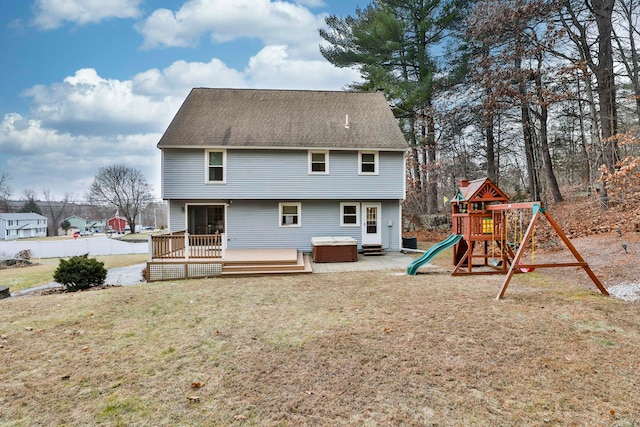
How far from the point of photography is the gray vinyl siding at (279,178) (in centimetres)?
1411

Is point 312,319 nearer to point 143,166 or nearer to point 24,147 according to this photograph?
point 24,147

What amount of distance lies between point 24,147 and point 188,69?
16.8m

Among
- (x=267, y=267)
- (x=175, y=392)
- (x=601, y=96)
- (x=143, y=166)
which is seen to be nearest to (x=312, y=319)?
(x=175, y=392)

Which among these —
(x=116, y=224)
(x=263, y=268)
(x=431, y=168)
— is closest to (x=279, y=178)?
(x=263, y=268)

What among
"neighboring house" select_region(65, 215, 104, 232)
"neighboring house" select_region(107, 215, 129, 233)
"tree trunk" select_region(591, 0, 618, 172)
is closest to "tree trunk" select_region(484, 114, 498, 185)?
"tree trunk" select_region(591, 0, 618, 172)

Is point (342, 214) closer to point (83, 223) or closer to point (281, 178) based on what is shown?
point (281, 178)

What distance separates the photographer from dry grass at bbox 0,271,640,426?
3.06m

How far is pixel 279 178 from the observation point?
1442cm

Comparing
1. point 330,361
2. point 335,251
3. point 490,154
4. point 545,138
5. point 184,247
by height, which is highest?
point 545,138

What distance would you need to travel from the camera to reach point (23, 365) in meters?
4.19

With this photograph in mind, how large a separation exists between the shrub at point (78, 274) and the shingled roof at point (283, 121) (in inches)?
218

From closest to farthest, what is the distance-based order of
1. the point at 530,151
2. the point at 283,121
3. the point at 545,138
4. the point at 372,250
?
the point at 372,250 → the point at 283,121 → the point at 545,138 → the point at 530,151

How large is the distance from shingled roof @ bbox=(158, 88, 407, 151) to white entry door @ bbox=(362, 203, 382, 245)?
2.69m

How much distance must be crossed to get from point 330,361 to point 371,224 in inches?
447
